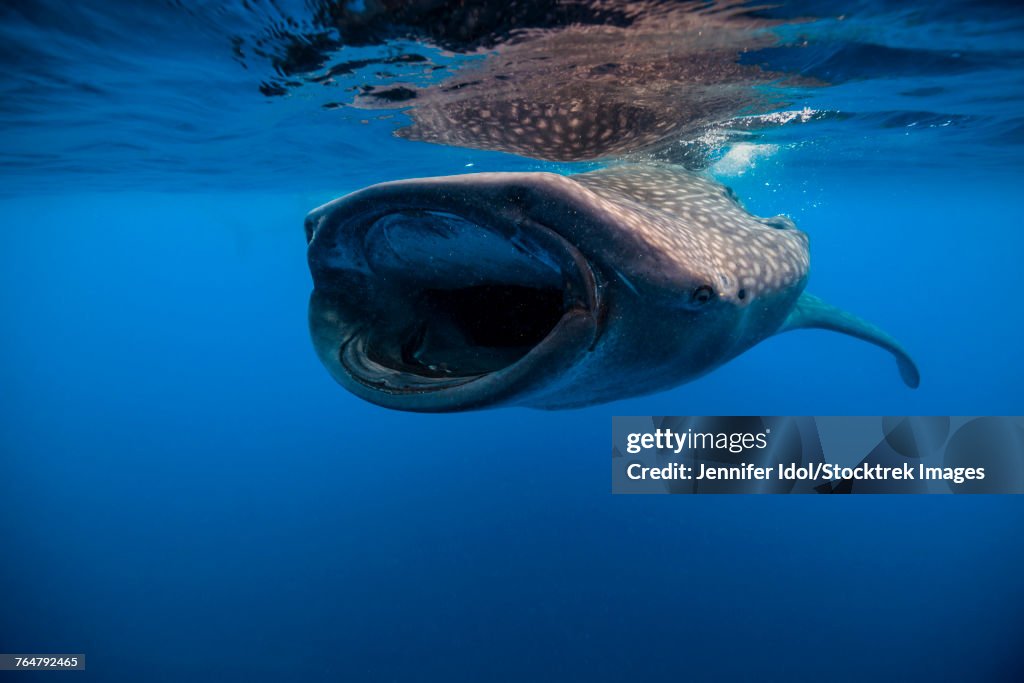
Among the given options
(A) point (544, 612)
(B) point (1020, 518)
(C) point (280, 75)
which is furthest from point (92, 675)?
(B) point (1020, 518)

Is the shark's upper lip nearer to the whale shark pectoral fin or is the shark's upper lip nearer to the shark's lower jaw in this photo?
the shark's lower jaw

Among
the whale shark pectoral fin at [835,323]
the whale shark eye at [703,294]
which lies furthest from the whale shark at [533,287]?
the whale shark pectoral fin at [835,323]

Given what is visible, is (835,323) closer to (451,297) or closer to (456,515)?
(451,297)

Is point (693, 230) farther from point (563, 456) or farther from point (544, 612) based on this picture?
point (563, 456)

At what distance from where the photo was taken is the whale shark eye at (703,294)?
75.7 inches

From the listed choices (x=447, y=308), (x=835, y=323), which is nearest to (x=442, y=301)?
(x=447, y=308)

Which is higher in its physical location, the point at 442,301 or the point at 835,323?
the point at 835,323

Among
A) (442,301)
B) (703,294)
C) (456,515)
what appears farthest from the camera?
(456,515)

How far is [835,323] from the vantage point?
4809mm

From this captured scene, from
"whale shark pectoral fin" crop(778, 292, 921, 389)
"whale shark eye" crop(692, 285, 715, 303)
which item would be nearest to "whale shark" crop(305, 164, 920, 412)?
"whale shark eye" crop(692, 285, 715, 303)

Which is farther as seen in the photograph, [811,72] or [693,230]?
[811,72]

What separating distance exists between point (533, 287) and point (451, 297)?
0.42 m

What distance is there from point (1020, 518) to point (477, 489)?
15312mm

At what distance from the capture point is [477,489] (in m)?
14.5
